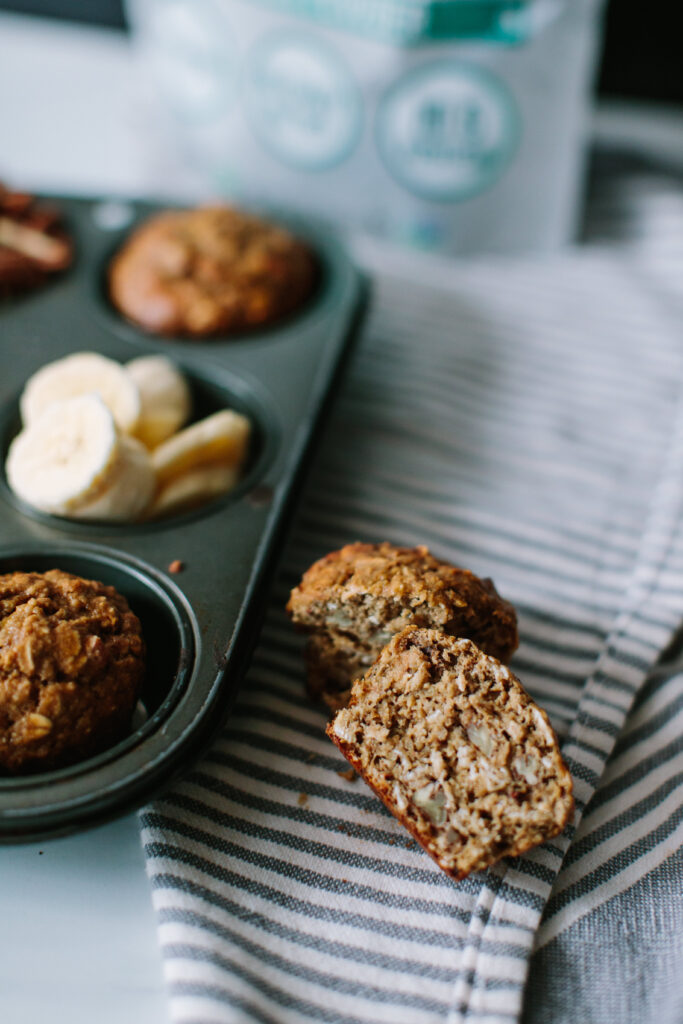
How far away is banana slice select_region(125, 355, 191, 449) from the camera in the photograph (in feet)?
4.06

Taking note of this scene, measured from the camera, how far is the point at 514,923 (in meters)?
0.89

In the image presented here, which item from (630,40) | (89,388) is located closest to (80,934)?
(89,388)

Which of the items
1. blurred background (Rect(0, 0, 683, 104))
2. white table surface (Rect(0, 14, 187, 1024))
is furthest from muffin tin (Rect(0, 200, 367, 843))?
blurred background (Rect(0, 0, 683, 104))

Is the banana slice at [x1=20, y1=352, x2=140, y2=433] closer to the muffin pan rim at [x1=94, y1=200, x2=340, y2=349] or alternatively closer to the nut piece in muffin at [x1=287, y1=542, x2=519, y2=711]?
the muffin pan rim at [x1=94, y1=200, x2=340, y2=349]

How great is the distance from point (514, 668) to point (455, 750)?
12.5 inches

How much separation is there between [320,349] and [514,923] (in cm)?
91

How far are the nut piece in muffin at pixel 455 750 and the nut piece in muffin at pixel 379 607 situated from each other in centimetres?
4

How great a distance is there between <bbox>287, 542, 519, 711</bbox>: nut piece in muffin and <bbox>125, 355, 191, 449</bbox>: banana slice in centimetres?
37

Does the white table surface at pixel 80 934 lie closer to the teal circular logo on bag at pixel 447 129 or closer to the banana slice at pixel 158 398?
the banana slice at pixel 158 398

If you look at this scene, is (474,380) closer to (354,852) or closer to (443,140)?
(443,140)

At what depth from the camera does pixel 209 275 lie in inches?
57.4

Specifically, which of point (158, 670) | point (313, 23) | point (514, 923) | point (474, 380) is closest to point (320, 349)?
point (474, 380)

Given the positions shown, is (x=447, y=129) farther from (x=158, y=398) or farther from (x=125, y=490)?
(x=125, y=490)

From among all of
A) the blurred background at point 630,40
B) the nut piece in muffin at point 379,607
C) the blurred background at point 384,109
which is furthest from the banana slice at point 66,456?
the blurred background at point 630,40
